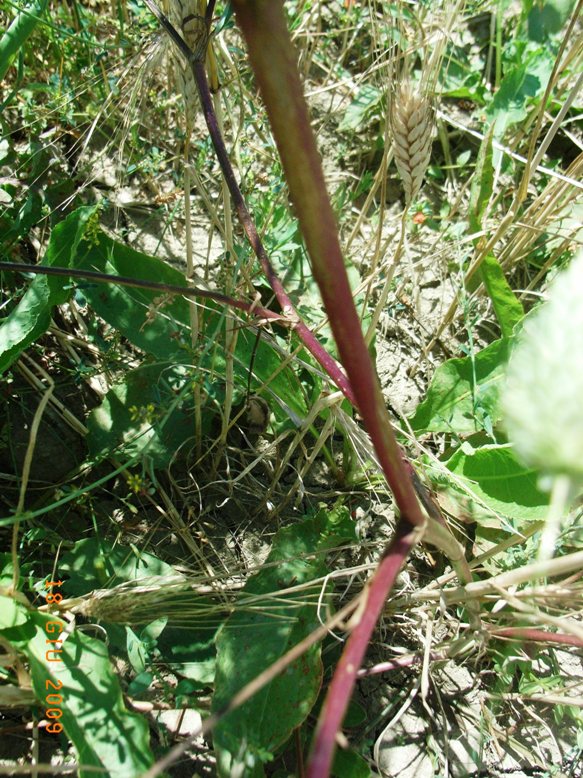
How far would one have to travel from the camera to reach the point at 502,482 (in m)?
1.48

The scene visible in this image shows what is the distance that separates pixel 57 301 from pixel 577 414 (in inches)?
46.8

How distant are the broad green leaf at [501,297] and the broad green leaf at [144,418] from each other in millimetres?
778

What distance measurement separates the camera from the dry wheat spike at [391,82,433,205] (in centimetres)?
119

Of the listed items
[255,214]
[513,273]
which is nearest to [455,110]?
[513,273]

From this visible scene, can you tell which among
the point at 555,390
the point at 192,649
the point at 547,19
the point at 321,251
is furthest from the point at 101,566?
the point at 547,19

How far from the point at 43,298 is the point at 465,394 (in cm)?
99

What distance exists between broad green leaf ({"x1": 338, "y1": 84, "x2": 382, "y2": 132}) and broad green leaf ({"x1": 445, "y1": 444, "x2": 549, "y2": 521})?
3.80 feet

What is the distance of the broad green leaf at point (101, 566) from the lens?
1.38 meters

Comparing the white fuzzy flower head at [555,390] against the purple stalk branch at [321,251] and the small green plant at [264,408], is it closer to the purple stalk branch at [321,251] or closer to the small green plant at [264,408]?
the small green plant at [264,408]

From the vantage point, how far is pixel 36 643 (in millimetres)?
1243

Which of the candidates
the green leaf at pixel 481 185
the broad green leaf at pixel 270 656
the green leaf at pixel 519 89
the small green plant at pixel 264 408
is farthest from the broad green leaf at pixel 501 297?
the broad green leaf at pixel 270 656

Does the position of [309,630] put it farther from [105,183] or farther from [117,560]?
[105,183]

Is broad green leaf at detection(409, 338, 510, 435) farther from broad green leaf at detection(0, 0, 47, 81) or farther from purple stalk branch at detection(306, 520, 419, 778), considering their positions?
broad green leaf at detection(0, 0, 47, 81)

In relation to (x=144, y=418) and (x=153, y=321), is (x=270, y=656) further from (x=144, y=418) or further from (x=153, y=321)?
(x=153, y=321)
